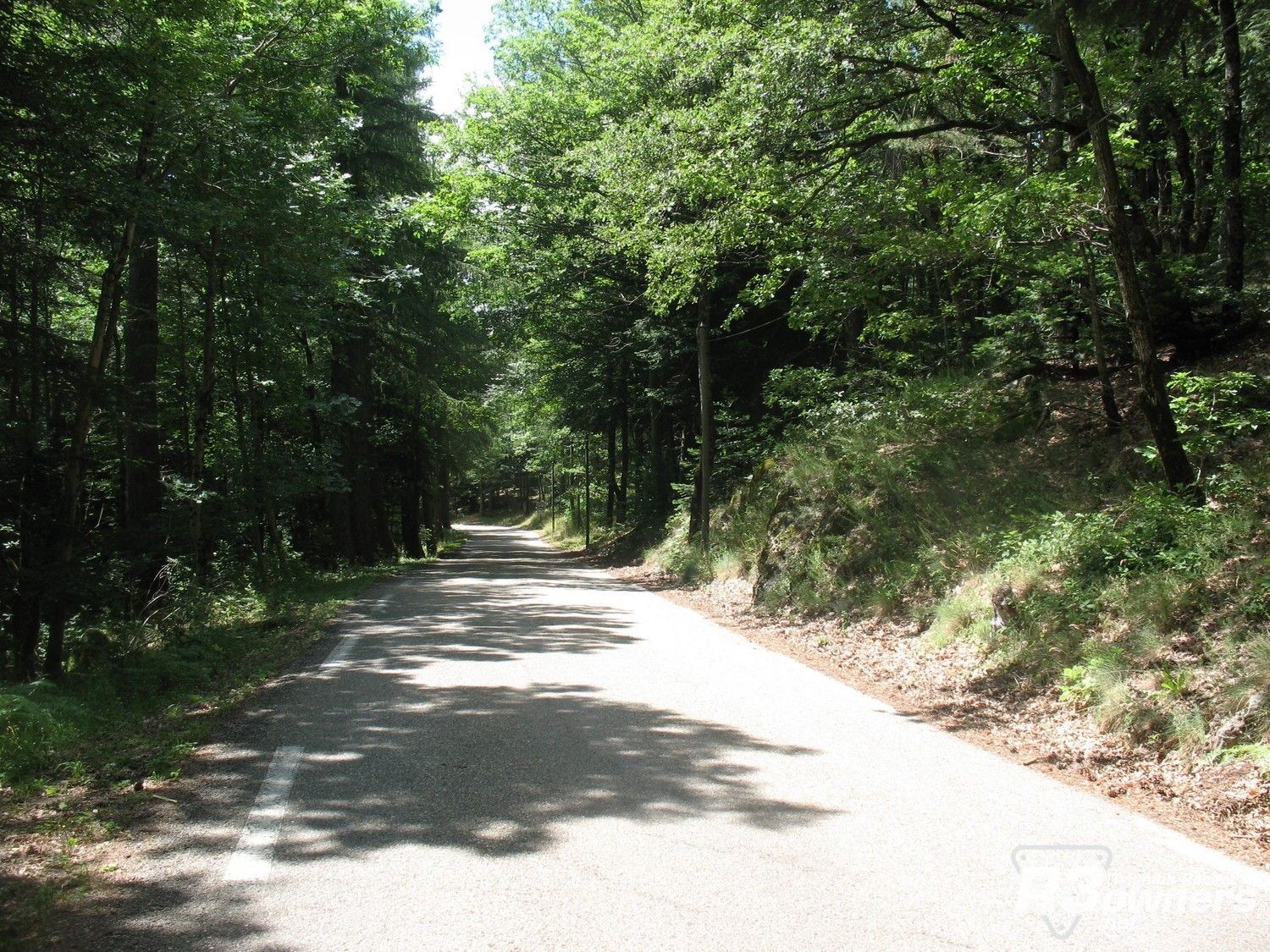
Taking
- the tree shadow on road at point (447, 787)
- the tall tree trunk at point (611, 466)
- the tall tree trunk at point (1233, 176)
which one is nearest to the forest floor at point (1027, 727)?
the tree shadow on road at point (447, 787)

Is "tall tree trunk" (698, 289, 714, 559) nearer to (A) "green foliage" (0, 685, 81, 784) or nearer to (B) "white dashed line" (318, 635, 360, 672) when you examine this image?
(B) "white dashed line" (318, 635, 360, 672)

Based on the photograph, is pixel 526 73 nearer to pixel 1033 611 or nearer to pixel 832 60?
pixel 832 60

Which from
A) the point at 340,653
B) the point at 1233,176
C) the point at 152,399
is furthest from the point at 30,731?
the point at 1233,176

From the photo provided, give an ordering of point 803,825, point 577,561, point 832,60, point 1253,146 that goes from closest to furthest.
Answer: point 803,825 → point 832,60 → point 1253,146 → point 577,561

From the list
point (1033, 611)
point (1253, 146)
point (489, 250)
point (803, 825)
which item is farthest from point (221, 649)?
point (1253, 146)

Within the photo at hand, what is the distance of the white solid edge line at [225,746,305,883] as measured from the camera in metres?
3.86

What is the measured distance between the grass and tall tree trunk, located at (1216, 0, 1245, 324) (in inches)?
501

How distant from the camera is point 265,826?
4.37 metres

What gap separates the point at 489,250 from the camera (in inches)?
854

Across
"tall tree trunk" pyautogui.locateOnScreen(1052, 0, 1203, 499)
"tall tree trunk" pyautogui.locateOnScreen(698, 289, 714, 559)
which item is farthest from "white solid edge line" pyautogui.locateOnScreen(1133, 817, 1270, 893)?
"tall tree trunk" pyautogui.locateOnScreen(698, 289, 714, 559)

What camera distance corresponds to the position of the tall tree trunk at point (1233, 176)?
10.5 metres

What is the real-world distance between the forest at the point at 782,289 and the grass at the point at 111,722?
164 millimetres

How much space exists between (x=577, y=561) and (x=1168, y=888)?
25875mm

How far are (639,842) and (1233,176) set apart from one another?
37.9 feet
